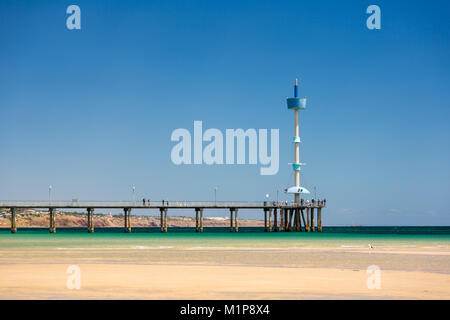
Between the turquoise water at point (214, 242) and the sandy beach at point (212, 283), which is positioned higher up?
the sandy beach at point (212, 283)

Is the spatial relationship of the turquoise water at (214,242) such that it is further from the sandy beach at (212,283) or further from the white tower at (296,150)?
the white tower at (296,150)

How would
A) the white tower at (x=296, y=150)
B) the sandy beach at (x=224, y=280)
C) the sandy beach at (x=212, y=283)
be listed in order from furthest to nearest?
the white tower at (x=296, y=150)
the sandy beach at (x=224, y=280)
the sandy beach at (x=212, y=283)

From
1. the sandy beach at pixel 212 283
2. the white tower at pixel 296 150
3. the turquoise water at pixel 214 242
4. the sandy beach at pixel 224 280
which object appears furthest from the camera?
the white tower at pixel 296 150

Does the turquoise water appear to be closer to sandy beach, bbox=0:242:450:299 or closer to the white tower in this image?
sandy beach, bbox=0:242:450:299

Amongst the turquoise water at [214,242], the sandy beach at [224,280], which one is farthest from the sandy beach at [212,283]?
the turquoise water at [214,242]

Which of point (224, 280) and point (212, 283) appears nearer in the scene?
point (212, 283)

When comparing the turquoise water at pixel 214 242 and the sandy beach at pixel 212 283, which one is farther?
the turquoise water at pixel 214 242

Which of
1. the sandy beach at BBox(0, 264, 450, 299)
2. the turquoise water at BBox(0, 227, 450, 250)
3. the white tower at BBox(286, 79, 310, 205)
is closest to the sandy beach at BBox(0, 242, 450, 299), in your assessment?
the sandy beach at BBox(0, 264, 450, 299)

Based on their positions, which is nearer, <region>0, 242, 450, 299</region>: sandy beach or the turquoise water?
<region>0, 242, 450, 299</region>: sandy beach

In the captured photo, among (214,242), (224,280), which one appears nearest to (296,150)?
(214,242)

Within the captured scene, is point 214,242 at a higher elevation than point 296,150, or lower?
lower

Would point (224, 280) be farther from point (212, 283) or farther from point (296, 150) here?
point (296, 150)
